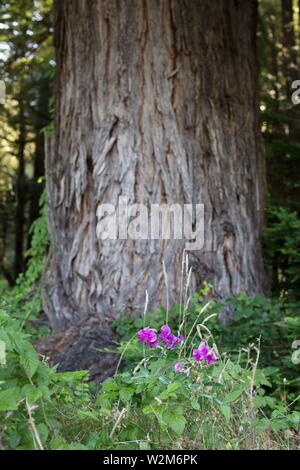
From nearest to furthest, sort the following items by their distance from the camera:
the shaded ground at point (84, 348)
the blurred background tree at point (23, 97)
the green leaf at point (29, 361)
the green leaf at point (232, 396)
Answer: the green leaf at point (29, 361) → the green leaf at point (232, 396) → the shaded ground at point (84, 348) → the blurred background tree at point (23, 97)

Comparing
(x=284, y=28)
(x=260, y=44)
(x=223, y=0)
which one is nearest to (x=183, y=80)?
(x=223, y=0)

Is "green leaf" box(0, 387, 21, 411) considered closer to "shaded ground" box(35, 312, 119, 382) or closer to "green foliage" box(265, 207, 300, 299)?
"shaded ground" box(35, 312, 119, 382)

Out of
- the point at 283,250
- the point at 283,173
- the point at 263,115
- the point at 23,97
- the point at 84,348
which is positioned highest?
the point at 23,97

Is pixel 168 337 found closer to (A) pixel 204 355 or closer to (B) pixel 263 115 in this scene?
(A) pixel 204 355

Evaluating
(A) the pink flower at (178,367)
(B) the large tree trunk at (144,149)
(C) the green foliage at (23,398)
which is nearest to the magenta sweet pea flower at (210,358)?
(A) the pink flower at (178,367)

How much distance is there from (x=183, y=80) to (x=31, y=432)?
435cm

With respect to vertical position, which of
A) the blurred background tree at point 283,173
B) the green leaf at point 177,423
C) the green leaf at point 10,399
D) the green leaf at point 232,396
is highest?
the blurred background tree at point 283,173

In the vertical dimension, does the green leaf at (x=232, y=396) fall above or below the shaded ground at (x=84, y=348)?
above

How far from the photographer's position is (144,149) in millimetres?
5570

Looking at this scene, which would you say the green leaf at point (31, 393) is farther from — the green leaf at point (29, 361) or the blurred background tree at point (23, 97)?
the blurred background tree at point (23, 97)

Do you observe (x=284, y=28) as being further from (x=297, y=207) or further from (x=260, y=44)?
(x=297, y=207)

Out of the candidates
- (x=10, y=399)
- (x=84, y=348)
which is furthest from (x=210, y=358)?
(x=84, y=348)

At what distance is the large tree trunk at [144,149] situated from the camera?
18.2 feet

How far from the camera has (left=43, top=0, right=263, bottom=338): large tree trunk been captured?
18.2 feet
